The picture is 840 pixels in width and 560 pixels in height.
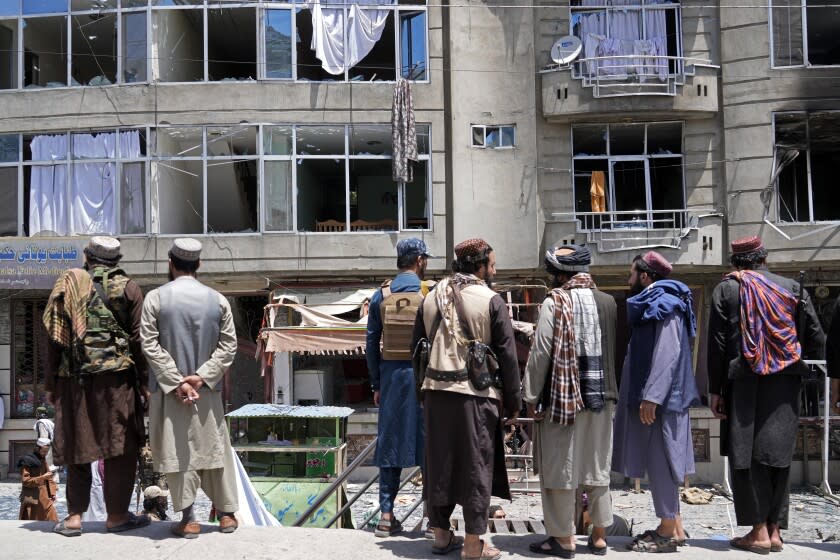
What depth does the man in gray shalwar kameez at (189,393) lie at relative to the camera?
5.23 meters

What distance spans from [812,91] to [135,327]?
1550 cm

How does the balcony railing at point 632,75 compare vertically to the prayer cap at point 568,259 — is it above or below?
above

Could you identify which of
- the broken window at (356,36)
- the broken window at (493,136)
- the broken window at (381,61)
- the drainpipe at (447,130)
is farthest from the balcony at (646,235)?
the broken window at (381,61)

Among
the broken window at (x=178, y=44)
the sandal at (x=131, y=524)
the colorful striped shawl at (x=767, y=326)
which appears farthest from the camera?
the broken window at (x=178, y=44)

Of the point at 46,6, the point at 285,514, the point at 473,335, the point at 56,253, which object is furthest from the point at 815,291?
the point at 46,6

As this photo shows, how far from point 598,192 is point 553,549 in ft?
43.0

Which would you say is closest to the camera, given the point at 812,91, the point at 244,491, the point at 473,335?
the point at 473,335

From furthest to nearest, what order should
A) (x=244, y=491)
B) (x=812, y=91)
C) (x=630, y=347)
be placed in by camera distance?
1. (x=812, y=91)
2. (x=244, y=491)
3. (x=630, y=347)

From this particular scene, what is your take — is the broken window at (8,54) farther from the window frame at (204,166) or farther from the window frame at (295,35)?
the window frame at (295,35)

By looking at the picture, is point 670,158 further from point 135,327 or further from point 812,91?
point 135,327

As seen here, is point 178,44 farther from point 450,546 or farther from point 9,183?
point 450,546

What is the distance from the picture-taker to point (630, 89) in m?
16.8

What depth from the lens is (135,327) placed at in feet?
18.0

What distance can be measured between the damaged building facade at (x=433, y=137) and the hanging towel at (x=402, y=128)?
265mm
